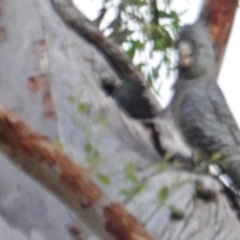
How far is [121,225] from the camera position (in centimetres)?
127

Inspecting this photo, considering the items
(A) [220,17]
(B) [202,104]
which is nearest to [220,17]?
(A) [220,17]

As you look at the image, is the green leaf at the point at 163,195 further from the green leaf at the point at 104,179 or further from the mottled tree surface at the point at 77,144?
the green leaf at the point at 104,179

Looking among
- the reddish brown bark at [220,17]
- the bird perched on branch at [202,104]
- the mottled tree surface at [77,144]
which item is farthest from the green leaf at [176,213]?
the reddish brown bark at [220,17]

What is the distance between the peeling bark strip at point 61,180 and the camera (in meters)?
1.26

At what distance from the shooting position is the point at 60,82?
75.4 inches

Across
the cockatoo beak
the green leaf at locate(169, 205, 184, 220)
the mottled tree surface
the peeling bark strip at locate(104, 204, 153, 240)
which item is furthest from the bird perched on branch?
the peeling bark strip at locate(104, 204, 153, 240)

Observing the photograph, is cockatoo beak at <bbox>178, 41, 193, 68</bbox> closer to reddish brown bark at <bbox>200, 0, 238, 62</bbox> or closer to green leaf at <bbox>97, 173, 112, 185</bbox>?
reddish brown bark at <bbox>200, 0, 238, 62</bbox>

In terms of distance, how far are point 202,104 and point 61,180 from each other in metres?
1.35

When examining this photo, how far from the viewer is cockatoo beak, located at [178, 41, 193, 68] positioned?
2.72 meters

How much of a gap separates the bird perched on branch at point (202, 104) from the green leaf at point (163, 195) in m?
0.64

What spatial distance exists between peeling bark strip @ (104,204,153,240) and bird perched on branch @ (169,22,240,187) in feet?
3.19

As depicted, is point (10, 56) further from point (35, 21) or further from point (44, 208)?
point (44, 208)

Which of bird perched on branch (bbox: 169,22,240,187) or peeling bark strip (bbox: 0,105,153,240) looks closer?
peeling bark strip (bbox: 0,105,153,240)

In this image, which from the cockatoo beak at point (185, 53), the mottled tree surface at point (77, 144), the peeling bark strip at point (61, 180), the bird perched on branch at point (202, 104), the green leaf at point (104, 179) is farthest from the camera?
the cockatoo beak at point (185, 53)
